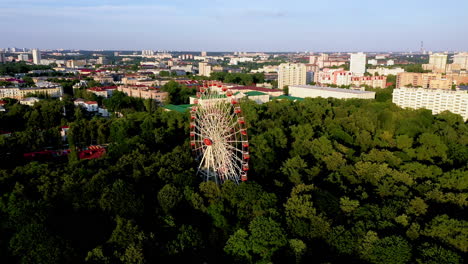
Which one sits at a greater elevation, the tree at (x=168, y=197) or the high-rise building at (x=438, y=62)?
the high-rise building at (x=438, y=62)

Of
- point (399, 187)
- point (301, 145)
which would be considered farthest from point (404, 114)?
point (399, 187)

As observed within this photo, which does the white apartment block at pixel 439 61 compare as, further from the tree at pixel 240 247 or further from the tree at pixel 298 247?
the tree at pixel 240 247

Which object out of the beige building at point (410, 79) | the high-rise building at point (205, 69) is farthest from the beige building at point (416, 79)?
the high-rise building at point (205, 69)

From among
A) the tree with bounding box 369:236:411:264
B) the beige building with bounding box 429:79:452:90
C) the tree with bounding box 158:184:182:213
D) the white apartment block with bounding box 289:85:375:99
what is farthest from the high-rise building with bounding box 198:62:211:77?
the tree with bounding box 369:236:411:264

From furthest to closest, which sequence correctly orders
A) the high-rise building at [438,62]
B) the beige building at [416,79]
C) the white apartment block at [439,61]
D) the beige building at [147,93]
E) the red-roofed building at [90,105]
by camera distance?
the white apartment block at [439,61], the high-rise building at [438,62], the beige building at [416,79], the beige building at [147,93], the red-roofed building at [90,105]

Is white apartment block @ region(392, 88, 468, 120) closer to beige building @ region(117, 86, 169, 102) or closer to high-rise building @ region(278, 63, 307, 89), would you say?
high-rise building @ region(278, 63, 307, 89)

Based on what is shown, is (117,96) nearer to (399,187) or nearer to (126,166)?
(126,166)
